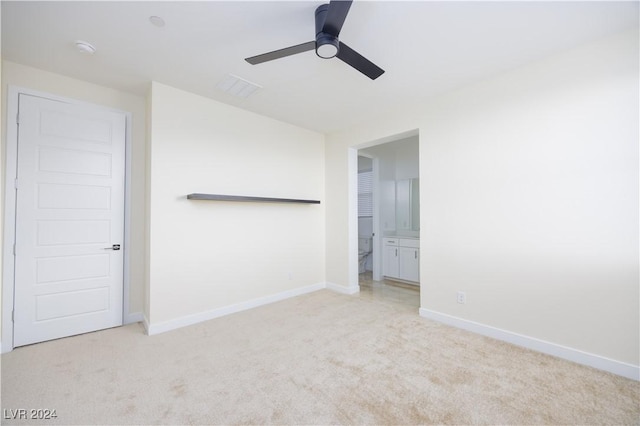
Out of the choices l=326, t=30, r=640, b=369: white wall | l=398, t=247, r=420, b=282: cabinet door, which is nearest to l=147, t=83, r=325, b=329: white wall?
l=398, t=247, r=420, b=282: cabinet door

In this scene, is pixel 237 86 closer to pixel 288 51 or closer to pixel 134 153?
pixel 288 51

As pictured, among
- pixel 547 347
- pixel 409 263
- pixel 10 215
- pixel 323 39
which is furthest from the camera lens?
pixel 409 263

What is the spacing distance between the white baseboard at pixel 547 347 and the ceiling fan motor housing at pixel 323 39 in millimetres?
2991

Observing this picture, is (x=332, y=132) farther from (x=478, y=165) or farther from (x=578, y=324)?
(x=578, y=324)

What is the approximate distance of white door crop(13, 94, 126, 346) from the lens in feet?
8.54

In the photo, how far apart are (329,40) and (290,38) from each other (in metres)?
0.59

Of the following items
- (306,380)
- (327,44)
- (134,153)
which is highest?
(327,44)

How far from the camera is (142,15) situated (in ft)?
6.40

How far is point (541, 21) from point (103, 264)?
4.66 meters

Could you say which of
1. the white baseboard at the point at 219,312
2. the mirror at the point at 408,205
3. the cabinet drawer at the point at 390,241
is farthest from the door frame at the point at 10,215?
the mirror at the point at 408,205

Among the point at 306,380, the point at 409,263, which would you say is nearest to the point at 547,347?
the point at 306,380

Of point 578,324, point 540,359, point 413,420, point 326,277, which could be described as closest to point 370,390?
point 413,420

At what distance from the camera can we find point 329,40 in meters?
1.81

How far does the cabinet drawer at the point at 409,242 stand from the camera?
475cm
